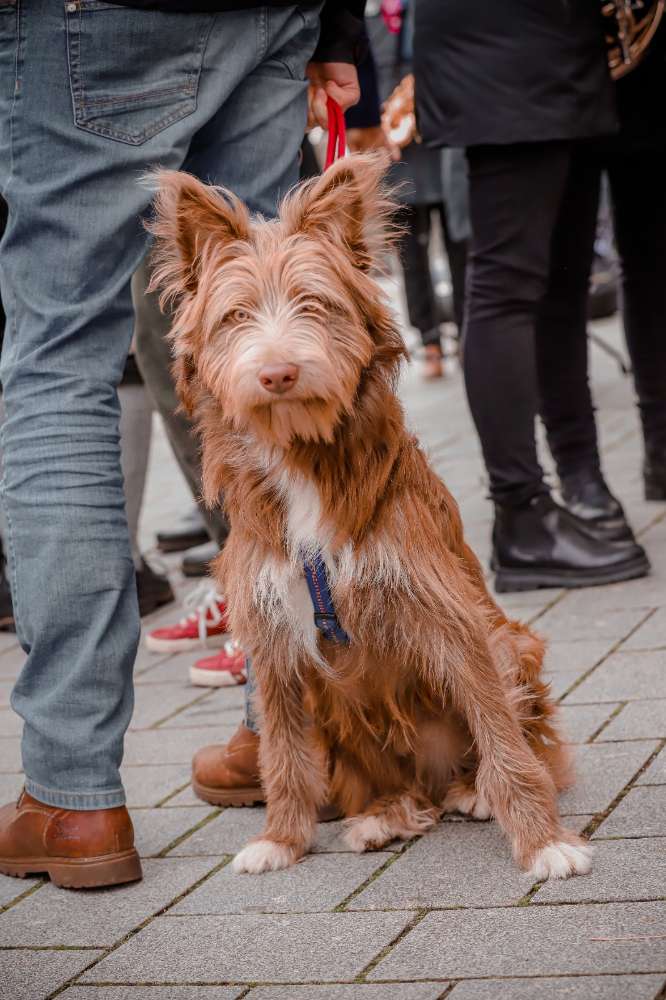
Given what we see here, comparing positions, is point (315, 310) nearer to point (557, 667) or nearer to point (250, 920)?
point (250, 920)

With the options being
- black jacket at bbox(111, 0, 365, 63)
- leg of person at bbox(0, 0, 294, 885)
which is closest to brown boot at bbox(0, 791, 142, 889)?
leg of person at bbox(0, 0, 294, 885)

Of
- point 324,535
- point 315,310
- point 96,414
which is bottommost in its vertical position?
point 324,535

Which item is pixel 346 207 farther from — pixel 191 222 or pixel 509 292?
pixel 509 292

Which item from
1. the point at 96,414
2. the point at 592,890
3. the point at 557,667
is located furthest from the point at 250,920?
the point at 557,667

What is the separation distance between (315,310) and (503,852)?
1176mm

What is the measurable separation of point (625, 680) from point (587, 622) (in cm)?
61

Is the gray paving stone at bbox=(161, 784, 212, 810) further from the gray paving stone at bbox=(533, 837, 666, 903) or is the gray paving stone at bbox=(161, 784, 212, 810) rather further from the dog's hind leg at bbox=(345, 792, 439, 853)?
the gray paving stone at bbox=(533, 837, 666, 903)

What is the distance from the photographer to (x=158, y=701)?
437 cm

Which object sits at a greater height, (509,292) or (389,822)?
(509,292)

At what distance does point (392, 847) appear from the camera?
3.09m

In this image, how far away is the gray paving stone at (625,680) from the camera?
3.71 m

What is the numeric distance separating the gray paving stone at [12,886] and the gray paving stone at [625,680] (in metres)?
1.46

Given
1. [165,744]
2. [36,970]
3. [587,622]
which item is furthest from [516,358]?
[36,970]

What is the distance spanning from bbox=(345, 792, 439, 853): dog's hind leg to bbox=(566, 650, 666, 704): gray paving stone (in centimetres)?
74
